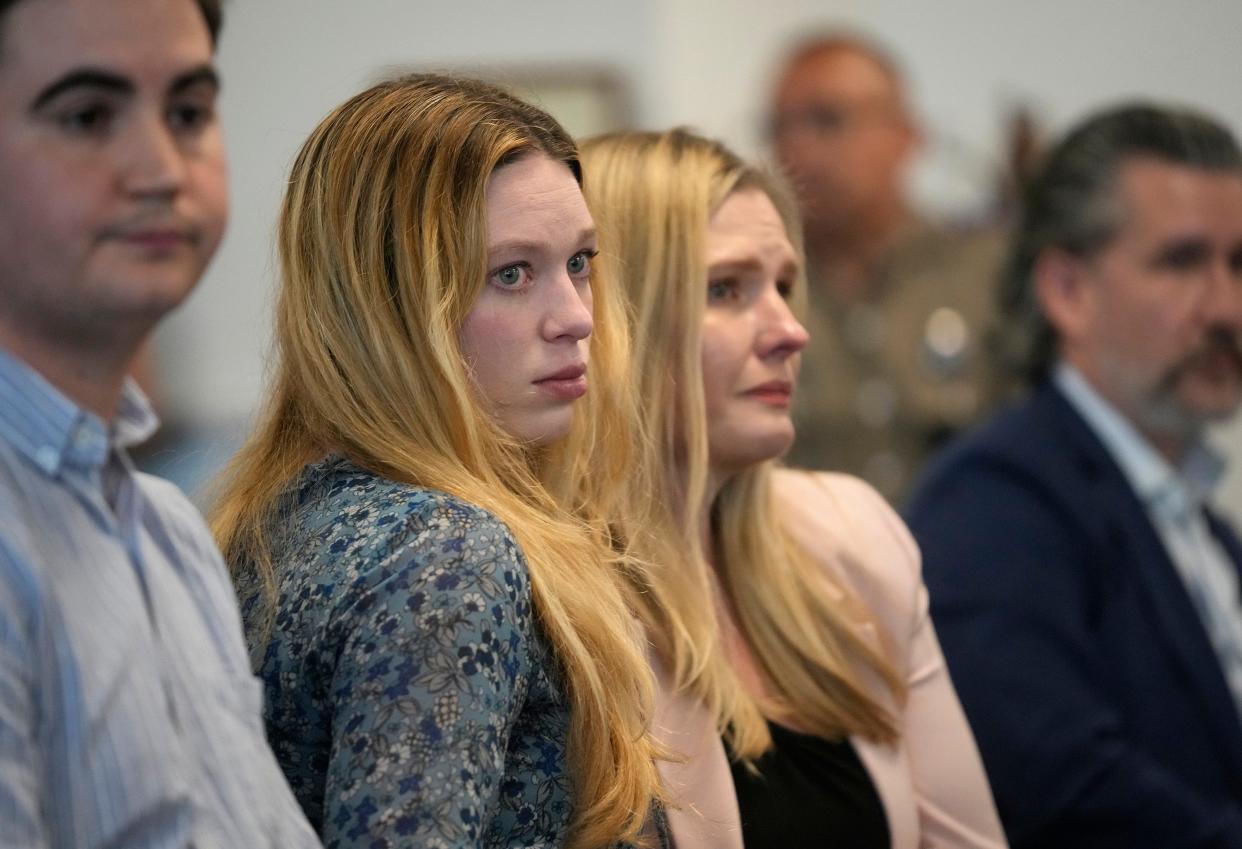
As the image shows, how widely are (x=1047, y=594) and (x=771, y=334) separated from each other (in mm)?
715

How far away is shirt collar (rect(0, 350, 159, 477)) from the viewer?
84cm

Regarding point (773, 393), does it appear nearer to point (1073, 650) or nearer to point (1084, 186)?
point (1073, 650)

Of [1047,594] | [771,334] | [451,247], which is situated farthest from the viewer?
[1047,594]

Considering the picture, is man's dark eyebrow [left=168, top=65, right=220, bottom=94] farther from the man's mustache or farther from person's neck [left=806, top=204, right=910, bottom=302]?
person's neck [left=806, top=204, right=910, bottom=302]

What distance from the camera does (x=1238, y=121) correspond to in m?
4.08

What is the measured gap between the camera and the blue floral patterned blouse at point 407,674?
0.99 meters

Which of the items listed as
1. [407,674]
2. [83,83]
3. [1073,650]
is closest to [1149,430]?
[1073,650]

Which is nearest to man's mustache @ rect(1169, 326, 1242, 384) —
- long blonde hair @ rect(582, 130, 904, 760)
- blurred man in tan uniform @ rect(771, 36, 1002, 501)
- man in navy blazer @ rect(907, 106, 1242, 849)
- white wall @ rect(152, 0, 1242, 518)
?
man in navy blazer @ rect(907, 106, 1242, 849)

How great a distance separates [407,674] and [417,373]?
0.27 m

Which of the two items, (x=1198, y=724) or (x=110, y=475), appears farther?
(x=1198, y=724)

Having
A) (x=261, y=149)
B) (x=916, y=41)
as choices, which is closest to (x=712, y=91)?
(x=916, y=41)

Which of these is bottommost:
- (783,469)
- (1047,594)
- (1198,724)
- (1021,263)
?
(1198,724)

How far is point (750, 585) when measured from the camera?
166 cm

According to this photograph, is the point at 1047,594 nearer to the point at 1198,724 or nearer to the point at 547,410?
the point at 1198,724
